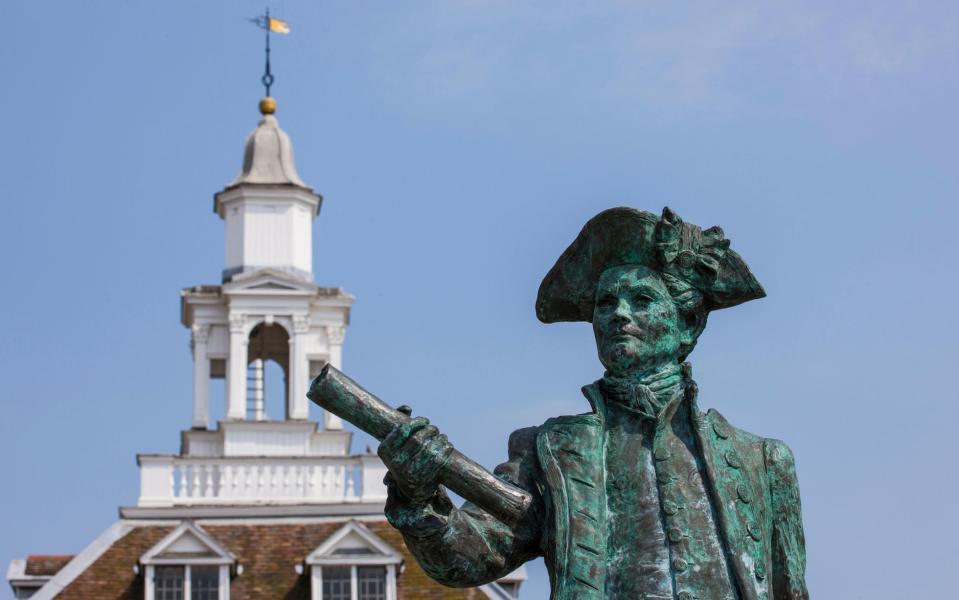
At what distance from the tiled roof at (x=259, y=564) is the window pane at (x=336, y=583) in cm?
46

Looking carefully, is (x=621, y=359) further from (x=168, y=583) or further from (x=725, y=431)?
(x=168, y=583)

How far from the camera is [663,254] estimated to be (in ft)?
37.7

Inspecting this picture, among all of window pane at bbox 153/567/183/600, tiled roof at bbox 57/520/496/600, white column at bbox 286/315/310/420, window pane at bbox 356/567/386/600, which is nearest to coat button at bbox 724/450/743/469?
tiled roof at bbox 57/520/496/600

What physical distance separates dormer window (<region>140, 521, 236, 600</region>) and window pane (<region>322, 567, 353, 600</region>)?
234 cm

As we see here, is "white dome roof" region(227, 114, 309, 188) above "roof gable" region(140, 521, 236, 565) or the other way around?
above

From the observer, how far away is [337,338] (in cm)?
7044

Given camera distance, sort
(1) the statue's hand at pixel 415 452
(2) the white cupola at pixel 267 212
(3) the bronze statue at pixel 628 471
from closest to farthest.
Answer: (1) the statue's hand at pixel 415 452 → (3) the bronze statue at pixel 628 471 → (2) the white cupola at pixel 267 212

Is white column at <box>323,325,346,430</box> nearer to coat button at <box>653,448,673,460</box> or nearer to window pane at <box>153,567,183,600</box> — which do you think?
window pane at <box>153,567,183,600</box>

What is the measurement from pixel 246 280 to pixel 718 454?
5843 cm

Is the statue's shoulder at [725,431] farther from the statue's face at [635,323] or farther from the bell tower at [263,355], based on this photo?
the bell tower at [263,355]

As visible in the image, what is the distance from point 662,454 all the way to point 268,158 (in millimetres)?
60771

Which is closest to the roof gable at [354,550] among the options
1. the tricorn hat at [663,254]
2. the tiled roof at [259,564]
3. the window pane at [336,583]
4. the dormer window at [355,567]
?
the dormer window at [355,567]

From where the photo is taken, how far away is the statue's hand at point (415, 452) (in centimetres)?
1071

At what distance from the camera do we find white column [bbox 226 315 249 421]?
6794 cm
